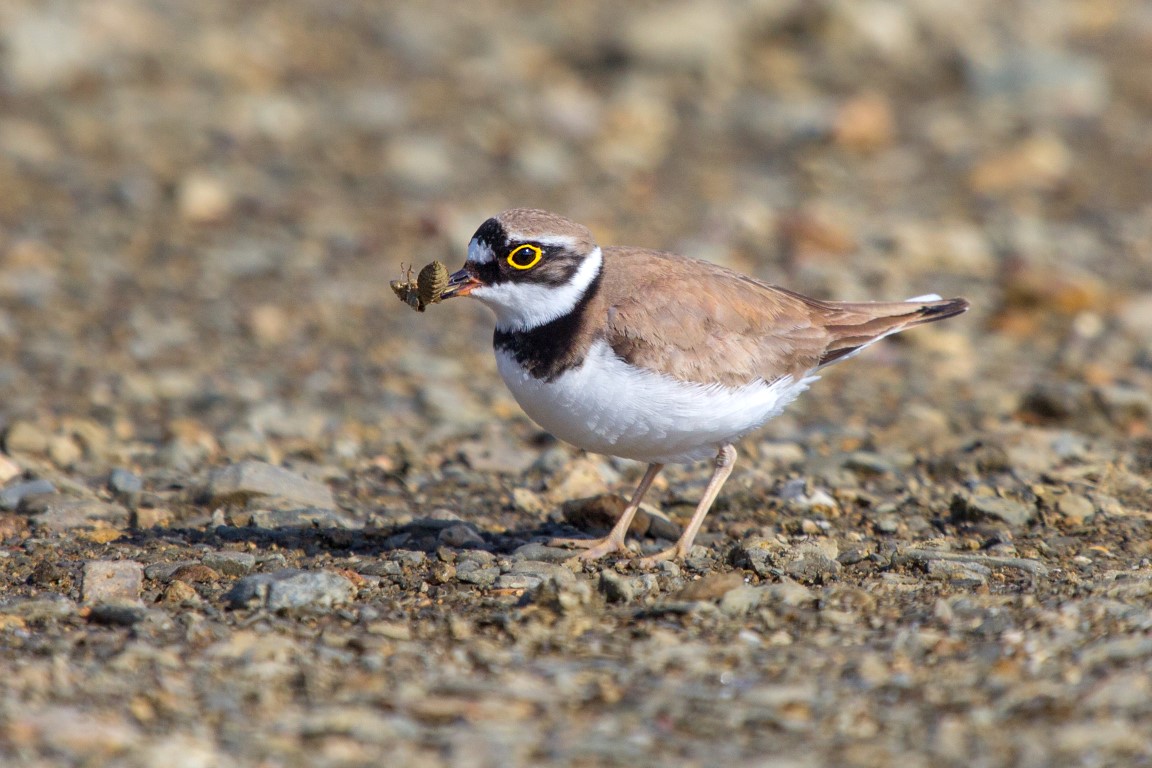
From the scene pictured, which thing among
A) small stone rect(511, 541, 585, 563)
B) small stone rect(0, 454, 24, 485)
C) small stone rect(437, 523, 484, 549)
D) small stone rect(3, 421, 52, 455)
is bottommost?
small stone rect(0, 454, 24, 485)

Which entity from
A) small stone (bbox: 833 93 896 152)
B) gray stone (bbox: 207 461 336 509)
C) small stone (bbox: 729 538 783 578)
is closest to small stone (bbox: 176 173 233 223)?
gray stone (bbox: 207 461 336 509)

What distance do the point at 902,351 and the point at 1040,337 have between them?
1006 millimetres

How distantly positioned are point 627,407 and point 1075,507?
2.29 metres

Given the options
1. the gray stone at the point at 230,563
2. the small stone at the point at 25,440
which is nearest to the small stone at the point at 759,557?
the gray stone at the point at 230,563

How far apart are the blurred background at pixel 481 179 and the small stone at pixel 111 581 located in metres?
2.19

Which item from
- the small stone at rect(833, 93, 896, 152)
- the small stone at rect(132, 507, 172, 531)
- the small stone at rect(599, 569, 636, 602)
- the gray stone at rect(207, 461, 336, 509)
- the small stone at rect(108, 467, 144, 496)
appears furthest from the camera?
the small stone at rect(833, 93, 896, 152)

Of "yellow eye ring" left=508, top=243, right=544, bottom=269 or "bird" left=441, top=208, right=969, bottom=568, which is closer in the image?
"bird" left=441, top=208, right=969, bottom=568

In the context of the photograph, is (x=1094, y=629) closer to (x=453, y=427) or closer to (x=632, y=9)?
(x=453, y=427)

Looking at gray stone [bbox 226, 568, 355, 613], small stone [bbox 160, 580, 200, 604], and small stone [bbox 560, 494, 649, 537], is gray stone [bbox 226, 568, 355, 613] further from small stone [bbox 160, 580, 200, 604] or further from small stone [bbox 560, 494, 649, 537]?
small stone [bbox 560, 494, 649, 537]

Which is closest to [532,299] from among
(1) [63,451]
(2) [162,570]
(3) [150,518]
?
(2) [162,570]

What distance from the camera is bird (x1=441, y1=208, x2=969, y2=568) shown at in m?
5.61

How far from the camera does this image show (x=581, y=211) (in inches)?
446

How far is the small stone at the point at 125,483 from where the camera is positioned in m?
6.85

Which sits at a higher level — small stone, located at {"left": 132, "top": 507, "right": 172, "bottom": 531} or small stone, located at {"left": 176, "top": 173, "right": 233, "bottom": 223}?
small stone, located at {"left": 176, "top": 173, "right": 233, "bottom": 223}
